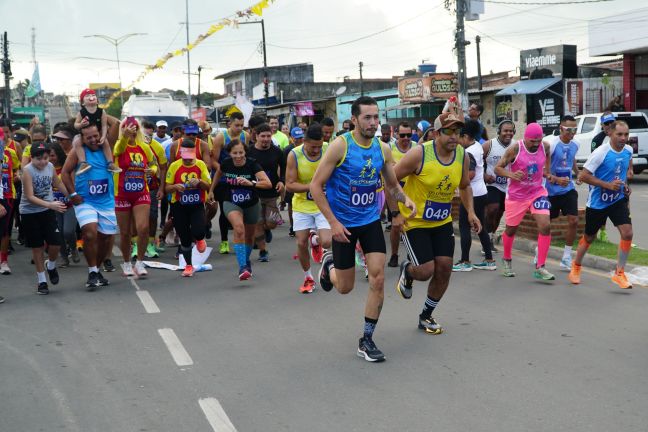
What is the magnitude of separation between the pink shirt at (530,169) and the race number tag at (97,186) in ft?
15.6

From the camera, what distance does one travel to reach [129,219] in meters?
10.3

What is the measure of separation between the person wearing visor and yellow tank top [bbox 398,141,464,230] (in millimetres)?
4169

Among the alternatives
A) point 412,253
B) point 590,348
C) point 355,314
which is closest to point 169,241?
point 355,314

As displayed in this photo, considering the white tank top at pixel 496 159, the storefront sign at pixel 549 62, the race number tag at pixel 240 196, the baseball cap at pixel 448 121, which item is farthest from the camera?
the storefront sign at pixel 549 62

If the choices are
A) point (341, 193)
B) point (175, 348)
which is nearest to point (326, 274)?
point (341, 193)

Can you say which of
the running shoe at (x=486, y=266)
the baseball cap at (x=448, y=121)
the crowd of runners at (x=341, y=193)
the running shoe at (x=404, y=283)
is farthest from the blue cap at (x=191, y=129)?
the baseball cap at (x=448, y=121)

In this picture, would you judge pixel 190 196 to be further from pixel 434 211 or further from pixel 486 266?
pixel 434 211

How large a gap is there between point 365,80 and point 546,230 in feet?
248

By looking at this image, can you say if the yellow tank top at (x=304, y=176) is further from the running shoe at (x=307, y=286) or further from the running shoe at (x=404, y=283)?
the running shoe at (x=404, y=283)

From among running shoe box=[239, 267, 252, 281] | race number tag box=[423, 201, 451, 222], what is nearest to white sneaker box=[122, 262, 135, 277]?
running shoe box=[239, 267, 252, 281]

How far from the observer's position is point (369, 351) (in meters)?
6.46

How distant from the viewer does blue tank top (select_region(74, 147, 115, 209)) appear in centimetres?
984

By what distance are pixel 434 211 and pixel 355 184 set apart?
0.85 meters

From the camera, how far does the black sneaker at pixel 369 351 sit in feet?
21.0
